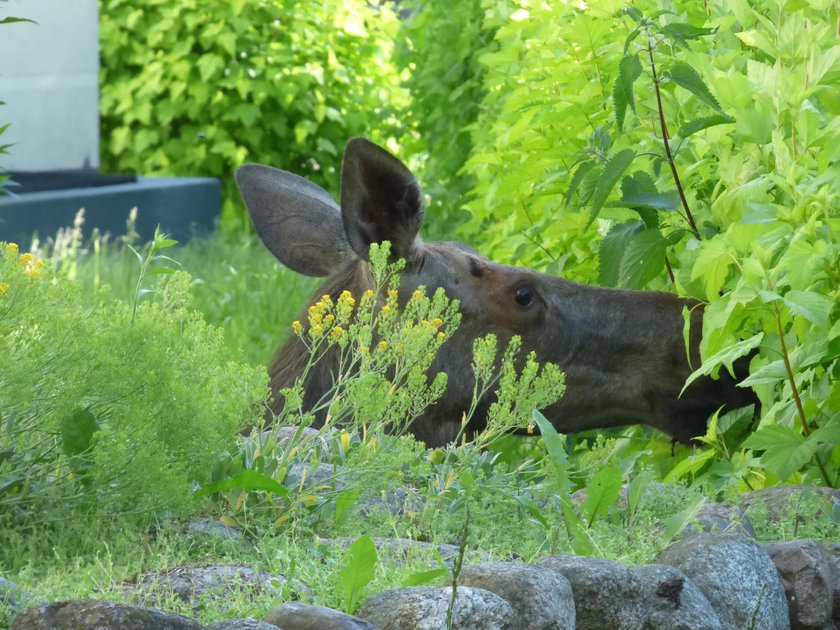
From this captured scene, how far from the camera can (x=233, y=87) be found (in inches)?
560

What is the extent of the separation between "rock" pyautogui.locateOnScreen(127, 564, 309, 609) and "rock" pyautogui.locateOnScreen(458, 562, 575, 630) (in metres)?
0.36

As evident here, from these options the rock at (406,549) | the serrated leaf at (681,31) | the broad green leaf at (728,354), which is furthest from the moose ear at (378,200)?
the rock at (406,549)

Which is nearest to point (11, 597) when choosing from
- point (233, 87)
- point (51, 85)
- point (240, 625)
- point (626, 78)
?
point (240, 625)

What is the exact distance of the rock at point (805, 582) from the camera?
3.32m

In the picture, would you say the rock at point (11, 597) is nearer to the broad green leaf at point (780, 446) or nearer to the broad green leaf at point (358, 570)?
the broad green leaf at point (358, 570)

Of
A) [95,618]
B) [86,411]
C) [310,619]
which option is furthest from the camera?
[86,411]

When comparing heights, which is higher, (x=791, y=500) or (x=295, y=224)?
(x=791, y=500)

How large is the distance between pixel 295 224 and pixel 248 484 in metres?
2.80

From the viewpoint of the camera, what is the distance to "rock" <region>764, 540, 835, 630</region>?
3.32m

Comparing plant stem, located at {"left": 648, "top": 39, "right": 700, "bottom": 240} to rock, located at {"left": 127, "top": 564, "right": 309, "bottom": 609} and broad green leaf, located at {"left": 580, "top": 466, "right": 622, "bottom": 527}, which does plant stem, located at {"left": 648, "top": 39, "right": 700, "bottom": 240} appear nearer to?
broad green leaf, located at {"left": 580, "top": 466, "right": 622, "bottom": 527}

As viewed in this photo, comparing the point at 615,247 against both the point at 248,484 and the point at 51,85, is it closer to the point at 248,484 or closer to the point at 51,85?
the point at 248,484

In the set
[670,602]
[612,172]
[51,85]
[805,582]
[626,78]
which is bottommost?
[51,85]

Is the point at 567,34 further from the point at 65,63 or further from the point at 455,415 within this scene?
the point at 65,63

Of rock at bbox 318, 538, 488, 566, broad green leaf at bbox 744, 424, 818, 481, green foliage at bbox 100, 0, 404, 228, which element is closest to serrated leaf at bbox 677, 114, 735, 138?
broad green leaf at bbox 744, 424, 818, 481
